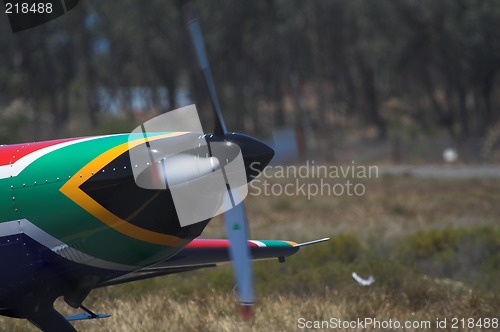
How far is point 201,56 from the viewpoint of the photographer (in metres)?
6.63

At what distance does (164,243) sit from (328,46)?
5031cm

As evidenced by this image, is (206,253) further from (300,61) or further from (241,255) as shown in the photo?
(300,61)

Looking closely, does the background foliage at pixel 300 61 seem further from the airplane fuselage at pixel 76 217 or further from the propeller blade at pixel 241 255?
the propeller blade at pixel 241 255

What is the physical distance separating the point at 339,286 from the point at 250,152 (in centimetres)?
472

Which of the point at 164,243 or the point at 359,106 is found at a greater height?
the point at 164,243

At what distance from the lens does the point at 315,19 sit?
53156 millimetres

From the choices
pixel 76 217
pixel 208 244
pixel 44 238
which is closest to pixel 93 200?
pixel 76 217

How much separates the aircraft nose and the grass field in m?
2.35

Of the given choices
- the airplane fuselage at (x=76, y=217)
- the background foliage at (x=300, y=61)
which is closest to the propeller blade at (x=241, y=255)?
the airplane fuselage at (x=76, y=217)

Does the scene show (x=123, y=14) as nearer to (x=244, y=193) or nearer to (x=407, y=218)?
(x=407, y=218)

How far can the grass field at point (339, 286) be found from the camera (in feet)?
29.1

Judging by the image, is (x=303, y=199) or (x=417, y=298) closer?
(x=417, y=298)

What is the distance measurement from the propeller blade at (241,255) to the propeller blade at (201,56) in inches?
25.2

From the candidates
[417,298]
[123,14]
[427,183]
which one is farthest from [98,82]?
[417,298]
